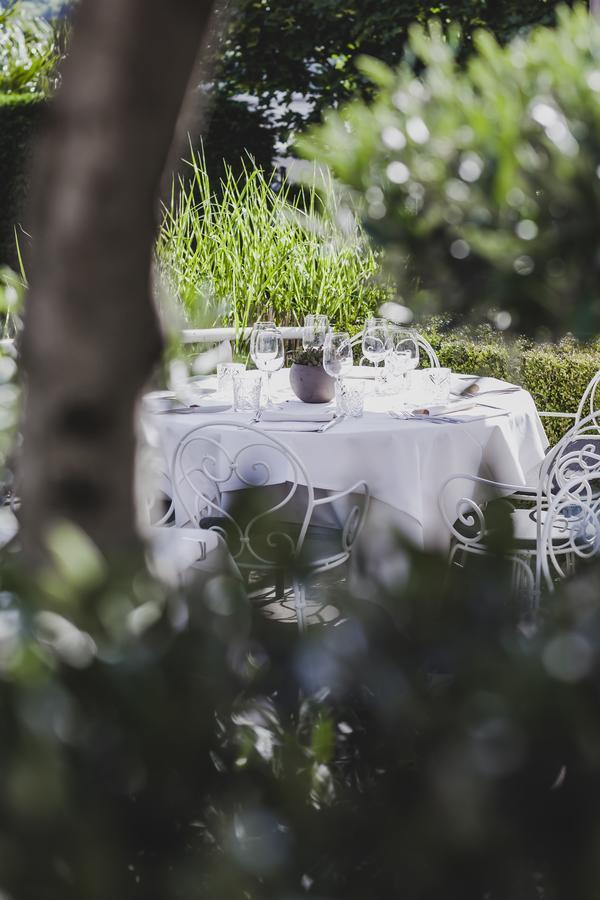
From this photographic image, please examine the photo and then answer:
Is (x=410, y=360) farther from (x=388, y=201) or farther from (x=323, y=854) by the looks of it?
(x=323, y=854)

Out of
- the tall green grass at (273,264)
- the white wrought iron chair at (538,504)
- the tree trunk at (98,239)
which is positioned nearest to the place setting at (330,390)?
the white wrought iron chair at (538,504)

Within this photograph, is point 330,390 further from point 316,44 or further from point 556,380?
point 316,44

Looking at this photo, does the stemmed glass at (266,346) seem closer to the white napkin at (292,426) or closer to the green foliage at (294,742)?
the white napkin at (292,426)

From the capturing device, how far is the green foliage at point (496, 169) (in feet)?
2.62

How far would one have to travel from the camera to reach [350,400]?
10.9 ft

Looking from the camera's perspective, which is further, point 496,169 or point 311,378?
point 311,378

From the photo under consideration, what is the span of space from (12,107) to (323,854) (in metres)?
10.2

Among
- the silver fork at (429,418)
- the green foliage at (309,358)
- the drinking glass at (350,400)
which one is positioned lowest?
the silver fork at (429,418)

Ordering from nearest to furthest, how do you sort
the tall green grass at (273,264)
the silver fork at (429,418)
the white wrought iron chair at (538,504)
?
the white wrought iron chair at (538,504)
the silver fork at (429,418)
the tall green grass at (273,264)

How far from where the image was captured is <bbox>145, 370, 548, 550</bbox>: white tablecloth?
10.1 feet

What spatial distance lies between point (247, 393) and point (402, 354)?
2.37 feet

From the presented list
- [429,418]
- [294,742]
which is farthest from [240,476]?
[294,742]

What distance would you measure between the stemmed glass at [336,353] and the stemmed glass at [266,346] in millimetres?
332

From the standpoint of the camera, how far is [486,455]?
3.39 metres
